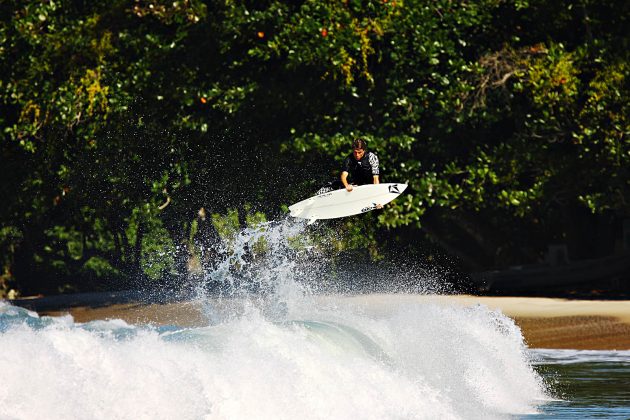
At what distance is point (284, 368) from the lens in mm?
13523

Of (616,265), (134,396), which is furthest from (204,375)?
(616,265)

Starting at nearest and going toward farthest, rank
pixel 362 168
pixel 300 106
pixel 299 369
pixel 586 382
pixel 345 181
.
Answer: pixel 299 369, pixel 586 382, pixel 345 181, pixel 362 168, pixel 300 106

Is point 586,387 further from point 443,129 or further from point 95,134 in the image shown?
point 95,134

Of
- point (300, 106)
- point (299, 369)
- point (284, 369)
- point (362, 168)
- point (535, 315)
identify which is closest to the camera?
point (284, 369)

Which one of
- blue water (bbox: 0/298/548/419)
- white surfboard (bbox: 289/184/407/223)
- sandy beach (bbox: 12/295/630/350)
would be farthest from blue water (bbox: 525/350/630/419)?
white surfboard (bbox: 289/184/407/223)

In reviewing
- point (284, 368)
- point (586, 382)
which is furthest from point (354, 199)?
point (284, 368)

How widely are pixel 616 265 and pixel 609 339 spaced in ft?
21.8

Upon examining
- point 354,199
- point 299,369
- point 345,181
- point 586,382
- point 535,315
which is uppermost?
point 345,181

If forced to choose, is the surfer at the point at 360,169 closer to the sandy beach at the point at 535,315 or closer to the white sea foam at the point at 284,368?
the white sea foam at the point at 284,368

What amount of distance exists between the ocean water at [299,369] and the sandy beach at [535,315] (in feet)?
2.93

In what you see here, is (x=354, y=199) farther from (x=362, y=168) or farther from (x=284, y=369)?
(x=284, y=369)

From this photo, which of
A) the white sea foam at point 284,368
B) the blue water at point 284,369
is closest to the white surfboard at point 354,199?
the white sea foam at point 284,368

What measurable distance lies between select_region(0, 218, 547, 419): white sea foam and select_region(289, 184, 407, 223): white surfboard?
204cm

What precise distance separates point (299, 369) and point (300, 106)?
13872 mm
